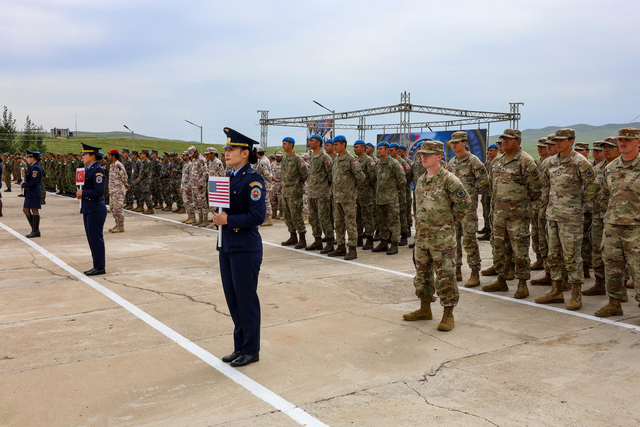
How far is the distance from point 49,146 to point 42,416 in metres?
66.1

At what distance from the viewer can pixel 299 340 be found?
16.3ft

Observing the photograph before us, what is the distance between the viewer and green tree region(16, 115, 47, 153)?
53.4 metres

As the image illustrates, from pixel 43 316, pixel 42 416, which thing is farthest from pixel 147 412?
pixel 43 316

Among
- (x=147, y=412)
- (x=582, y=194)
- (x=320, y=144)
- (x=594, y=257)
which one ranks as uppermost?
(x=320, y=144)

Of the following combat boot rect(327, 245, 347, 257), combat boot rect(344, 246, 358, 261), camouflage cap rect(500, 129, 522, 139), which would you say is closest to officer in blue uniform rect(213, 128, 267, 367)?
camouflage cap rect(500, 129, 522, 139)

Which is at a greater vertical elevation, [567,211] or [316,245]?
[567,211]

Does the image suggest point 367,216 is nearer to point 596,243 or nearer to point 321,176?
point 321,176

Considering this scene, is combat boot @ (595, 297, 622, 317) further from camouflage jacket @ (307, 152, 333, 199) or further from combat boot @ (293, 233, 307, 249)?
combat boot @ (293, 233, 307, 249)

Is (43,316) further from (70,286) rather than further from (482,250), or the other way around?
(482,250)

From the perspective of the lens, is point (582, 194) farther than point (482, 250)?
No

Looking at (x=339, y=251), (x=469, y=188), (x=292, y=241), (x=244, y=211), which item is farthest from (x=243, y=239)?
(x=292, y=241)

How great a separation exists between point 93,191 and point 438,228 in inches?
213

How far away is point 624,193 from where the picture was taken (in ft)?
18.1

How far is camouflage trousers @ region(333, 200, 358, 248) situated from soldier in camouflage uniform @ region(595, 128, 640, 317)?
438 cm
